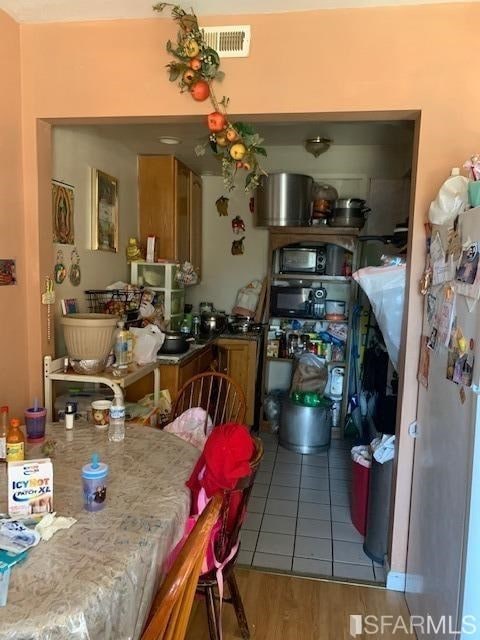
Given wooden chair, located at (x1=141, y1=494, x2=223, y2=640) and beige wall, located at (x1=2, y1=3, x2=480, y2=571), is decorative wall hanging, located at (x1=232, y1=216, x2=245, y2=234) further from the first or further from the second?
wooden chair, located at (x1=141, y1=494, x2=223, y2=640)

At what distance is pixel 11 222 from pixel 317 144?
7.15ft

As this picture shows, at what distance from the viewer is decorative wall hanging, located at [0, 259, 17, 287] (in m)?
2.04

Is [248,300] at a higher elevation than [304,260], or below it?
below

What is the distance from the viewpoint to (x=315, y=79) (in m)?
1.93

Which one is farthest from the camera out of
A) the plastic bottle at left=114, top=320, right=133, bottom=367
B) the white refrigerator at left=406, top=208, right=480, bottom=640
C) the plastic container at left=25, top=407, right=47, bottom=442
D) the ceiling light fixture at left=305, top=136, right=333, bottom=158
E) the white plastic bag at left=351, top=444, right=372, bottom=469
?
the ceiling light fixture at left=305, top=136, right=333, bottom=158

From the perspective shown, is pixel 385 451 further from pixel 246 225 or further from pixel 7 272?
pixel 246 225

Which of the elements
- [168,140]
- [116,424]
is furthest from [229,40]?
[116,424]

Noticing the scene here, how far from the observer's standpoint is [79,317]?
230 cm

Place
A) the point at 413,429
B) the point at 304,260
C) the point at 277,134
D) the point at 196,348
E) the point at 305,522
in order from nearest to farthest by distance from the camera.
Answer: the point at 413,429 → the point at 305,522 → the point at 277,134 → the point at 196,348 → the point at 304,260

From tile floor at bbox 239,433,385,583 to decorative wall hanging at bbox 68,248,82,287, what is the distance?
172cm

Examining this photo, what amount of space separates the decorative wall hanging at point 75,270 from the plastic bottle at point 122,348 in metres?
0.51

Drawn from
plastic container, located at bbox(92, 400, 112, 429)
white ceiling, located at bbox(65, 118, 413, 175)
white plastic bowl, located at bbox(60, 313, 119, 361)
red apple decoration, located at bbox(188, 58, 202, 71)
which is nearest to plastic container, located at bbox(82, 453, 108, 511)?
plastic container, located at bbox(92, 400, 112, 429)

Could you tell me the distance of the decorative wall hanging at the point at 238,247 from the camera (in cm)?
443

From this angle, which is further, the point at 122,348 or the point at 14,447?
the point at 122,348
